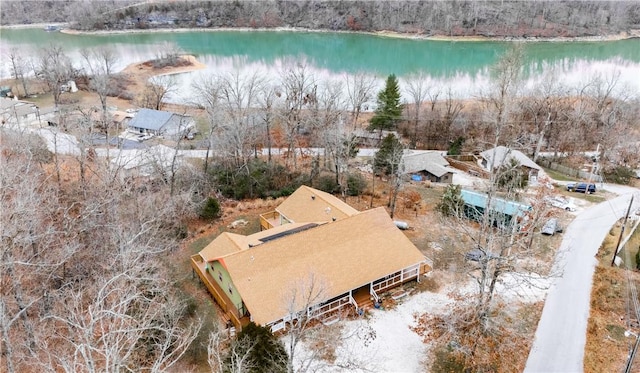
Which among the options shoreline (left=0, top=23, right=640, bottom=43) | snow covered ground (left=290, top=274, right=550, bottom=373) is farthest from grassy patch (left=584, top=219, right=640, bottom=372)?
shoreline (left=0, top=23, right=640, bottom=43)

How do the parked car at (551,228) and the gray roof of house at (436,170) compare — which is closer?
the parked car at (551,228)

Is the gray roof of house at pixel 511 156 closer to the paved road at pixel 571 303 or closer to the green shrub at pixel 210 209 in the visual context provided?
the paved road at pixel 571 303

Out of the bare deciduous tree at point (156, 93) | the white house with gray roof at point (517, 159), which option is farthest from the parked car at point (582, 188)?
the bare deciduous tree at point (156, 93)

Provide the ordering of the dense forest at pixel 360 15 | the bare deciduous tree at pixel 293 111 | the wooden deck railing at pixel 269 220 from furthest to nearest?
the dense forest at pixel 360 15
the bare deciduous tree at pixel 293 111
the wooden deck railing at pixel 269 220

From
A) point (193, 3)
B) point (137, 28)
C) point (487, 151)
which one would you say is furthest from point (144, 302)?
point (193, 3)

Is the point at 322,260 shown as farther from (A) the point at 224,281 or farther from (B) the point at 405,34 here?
(B) the point at 405,34

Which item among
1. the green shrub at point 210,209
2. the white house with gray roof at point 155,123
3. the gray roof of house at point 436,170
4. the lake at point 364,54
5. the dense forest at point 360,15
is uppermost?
the dense forest at point 360,15

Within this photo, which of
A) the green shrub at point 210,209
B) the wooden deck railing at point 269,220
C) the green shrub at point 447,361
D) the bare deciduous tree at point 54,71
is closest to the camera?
the green shrub at point 447,361
